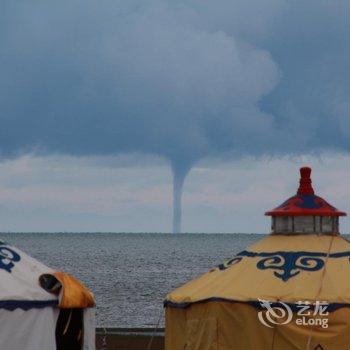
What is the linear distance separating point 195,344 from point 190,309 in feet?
1.70

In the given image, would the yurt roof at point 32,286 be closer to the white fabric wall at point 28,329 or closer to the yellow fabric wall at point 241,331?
the white fabric wall at point 28,329

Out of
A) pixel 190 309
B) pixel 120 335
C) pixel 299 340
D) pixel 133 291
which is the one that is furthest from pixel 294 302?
pixel 133 291

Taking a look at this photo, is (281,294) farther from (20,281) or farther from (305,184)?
(20,281)

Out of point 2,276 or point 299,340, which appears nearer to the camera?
point 299,340

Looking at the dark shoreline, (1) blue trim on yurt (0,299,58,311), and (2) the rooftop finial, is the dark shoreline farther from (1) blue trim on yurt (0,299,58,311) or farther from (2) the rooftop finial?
(2) the rooftop finial

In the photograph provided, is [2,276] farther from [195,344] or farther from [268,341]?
[268,341]

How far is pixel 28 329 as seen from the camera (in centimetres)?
1559

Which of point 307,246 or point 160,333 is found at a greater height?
point 307,246

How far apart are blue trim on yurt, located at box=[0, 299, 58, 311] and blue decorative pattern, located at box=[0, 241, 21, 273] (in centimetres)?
74

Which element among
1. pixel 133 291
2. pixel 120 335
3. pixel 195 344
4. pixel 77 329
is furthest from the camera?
pixel 133 291

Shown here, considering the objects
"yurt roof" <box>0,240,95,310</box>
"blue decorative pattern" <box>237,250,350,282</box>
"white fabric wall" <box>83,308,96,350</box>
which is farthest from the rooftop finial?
"white fabric wall" <box>83,308,96,350</box>

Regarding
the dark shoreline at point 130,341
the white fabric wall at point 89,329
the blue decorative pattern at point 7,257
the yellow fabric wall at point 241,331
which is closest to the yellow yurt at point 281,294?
the yellow fabric wall at point 241,331

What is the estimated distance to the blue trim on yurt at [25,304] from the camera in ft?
50.1

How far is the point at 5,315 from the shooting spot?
50.2 ft
